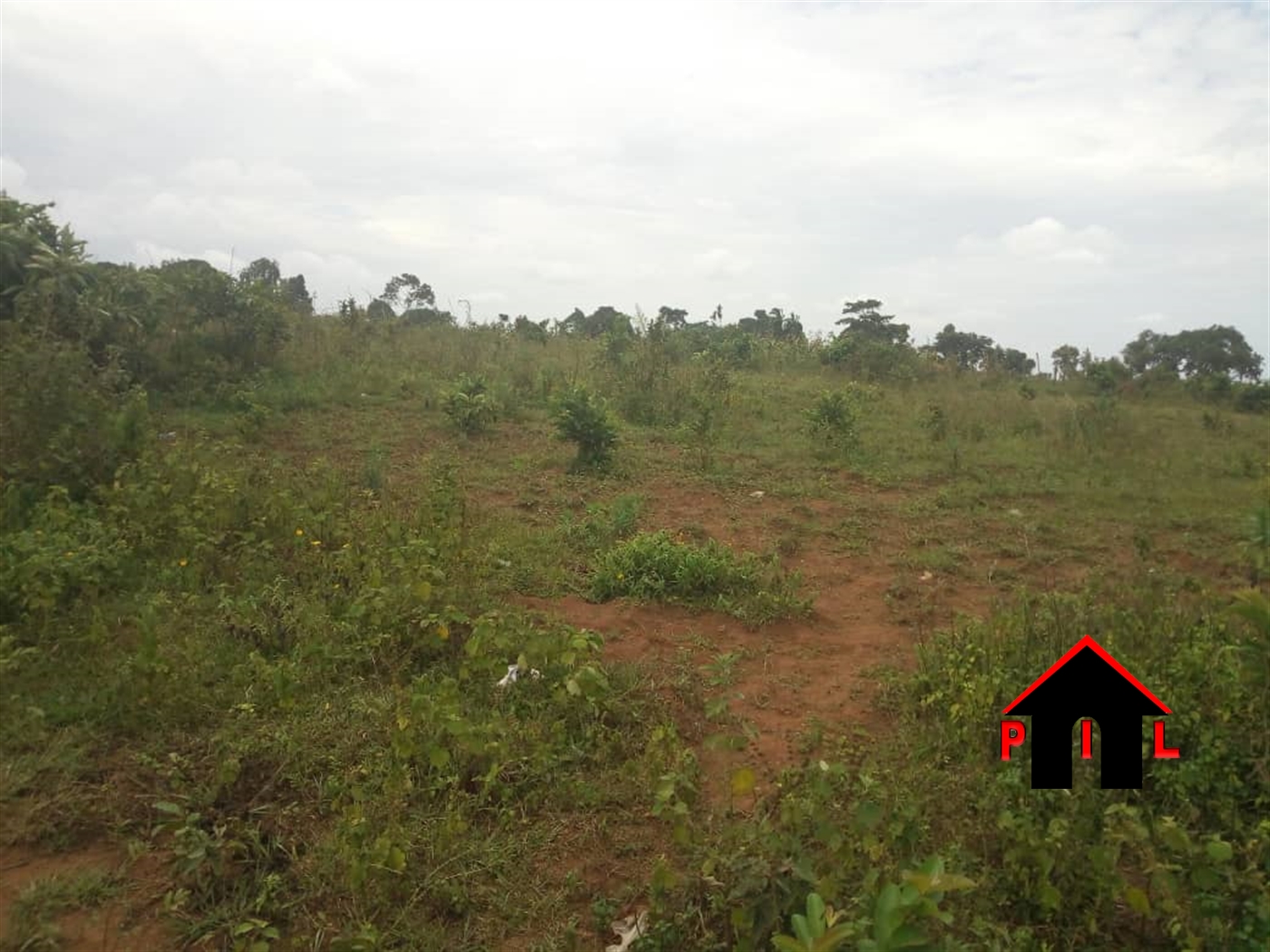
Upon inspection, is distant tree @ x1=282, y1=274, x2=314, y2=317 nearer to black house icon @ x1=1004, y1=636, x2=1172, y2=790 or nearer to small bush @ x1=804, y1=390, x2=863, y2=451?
small bush @ x1=804, y1=390, x2=863, y2=451

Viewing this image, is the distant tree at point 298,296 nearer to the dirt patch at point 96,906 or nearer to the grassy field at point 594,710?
the grassy field at point 594,710

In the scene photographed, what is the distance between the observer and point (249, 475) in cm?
519

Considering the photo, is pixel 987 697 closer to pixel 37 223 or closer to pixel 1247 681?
pixel 1247 681

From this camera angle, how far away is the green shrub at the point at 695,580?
4.23 metres

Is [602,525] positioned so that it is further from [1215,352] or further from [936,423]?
[1215,352]

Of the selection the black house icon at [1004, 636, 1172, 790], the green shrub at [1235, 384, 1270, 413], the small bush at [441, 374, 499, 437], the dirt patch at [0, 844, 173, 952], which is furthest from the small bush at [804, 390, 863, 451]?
the dirt patch at [0, 844, 173, 952]

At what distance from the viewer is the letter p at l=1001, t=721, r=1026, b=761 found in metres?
2.74

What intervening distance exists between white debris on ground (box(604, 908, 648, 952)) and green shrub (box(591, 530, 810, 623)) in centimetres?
199

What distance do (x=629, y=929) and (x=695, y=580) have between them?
2281 millimetres

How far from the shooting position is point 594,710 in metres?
3.15

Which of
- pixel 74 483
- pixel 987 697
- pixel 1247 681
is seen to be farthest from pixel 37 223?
pixel 1247 681

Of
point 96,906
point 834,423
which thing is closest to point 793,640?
point 96,906

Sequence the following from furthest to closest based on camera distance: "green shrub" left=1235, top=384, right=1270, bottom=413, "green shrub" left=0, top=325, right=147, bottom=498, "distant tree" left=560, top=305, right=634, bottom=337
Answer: "distant tree" left=560, top=305, right=634, bottom=337 < "green shrub" left=1235, top=384, right=1270, bottom=413 < "green shrub" left=0, top=325, right=147, bottom=498

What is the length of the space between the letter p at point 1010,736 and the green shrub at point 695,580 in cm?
142
